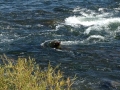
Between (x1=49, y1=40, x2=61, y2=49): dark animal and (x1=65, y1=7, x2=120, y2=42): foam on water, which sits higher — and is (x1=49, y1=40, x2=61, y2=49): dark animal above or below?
above

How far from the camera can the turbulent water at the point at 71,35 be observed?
Result: 1488cm

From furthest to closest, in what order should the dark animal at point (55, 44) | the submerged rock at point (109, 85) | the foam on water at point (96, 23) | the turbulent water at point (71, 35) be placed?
the foam on water at point (96, 23) < the dark animal at point (55, 44) < the turbulent water at point (71, 35) < the submerged rock at point (109, 85)

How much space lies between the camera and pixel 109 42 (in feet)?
60.2

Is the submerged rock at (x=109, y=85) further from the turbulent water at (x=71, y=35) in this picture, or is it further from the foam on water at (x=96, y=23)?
the foam on water at (x=96, y=23)

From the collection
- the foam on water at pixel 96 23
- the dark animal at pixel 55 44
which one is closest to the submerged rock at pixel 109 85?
the dark animal at pixel 55 44

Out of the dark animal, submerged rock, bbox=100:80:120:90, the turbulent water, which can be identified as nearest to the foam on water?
the turbulent water

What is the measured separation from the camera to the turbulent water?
14.9m

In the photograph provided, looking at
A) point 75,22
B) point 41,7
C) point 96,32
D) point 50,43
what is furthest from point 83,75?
point 41,7

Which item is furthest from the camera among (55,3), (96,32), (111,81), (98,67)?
(55,3)

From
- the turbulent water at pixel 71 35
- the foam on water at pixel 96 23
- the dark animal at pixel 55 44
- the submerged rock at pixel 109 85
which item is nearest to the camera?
the submerged rock at pixel 109 85

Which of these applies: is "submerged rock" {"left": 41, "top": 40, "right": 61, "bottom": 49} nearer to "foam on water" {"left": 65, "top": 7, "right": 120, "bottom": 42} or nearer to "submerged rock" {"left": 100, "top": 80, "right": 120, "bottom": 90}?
"foam on water" {"left": 65, "top": 7, "right": 120, "bottom": 42}

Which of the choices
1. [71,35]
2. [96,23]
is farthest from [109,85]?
[96,23]

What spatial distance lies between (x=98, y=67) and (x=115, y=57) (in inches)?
59.7

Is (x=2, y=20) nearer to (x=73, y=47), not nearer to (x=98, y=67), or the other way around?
(x=73, y=47)
